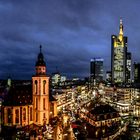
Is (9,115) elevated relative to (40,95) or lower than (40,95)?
lower

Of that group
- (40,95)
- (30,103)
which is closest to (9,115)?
(30,103)

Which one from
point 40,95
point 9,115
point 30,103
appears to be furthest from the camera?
point 30,103

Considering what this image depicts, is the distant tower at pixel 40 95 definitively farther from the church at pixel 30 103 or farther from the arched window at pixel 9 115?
the arched window at pixel 9 115

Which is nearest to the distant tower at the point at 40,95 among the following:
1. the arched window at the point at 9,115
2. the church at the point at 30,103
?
the church at the point at 30,103

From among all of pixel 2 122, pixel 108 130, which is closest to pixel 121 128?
pixel 108 130

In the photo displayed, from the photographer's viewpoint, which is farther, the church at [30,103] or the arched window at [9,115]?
the church at [30,103]

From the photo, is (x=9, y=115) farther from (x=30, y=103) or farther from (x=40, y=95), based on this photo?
(x=40, y=95)

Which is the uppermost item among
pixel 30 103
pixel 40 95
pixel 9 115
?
pixel 40 95

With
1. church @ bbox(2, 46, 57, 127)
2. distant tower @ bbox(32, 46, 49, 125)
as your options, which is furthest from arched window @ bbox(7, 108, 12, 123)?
distant tower @ bbox(32, 46, 49, 125)

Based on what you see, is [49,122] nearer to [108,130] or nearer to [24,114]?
[24,114]
